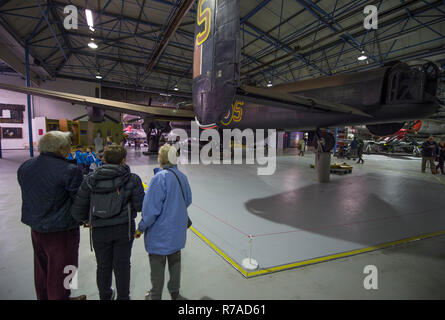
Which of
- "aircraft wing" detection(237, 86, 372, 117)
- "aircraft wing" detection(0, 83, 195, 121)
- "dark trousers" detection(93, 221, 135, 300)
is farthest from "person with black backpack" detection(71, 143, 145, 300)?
"aircraft wing" detection(0, 83, 195, 121)

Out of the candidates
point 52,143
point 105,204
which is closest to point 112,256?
point 105,204

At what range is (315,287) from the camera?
2.40 m

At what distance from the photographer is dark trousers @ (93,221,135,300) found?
6.09 feet

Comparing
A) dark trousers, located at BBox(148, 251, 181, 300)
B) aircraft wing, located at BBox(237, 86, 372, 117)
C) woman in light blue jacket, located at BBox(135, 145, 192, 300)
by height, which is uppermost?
aircraft wing, located at BBox(237, 86, 372, 117)

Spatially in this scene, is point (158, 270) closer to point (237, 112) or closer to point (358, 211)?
point (358, 211)

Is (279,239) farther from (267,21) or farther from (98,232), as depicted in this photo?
(267,21)

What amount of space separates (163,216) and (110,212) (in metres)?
0.47

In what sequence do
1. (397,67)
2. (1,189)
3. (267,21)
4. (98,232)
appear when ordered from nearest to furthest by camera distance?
(98,232) < (397,67) < (1,189) < (267,21)

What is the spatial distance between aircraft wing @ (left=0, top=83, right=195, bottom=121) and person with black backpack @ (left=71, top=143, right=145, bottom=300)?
9193mm

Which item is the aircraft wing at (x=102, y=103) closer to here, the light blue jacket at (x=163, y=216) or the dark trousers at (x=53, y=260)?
the dark trousers at (x=53, y=260)

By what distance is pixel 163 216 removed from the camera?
197cm

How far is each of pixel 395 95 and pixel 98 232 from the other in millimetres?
7656

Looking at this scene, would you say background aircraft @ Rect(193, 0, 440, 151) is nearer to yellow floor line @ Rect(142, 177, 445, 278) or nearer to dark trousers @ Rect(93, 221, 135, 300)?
yellow floor line @ Rect(142, 177, 445, 278)
